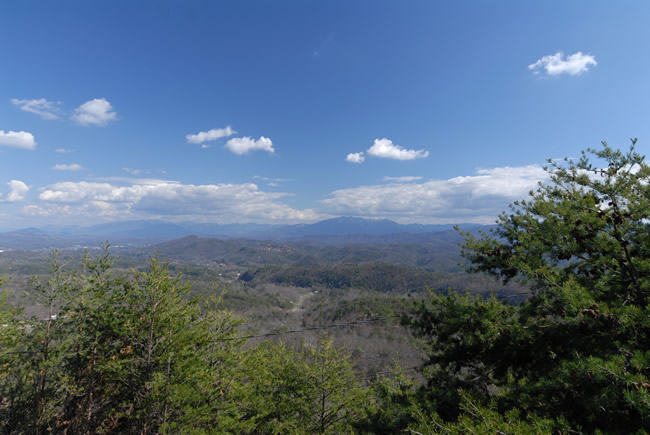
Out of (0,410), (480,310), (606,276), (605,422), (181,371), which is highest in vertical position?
(606,276)

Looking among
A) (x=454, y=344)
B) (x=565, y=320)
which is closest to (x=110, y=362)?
(x=454, y=344)

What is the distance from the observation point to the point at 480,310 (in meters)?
6.33

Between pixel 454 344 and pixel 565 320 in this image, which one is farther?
pixel 454 344

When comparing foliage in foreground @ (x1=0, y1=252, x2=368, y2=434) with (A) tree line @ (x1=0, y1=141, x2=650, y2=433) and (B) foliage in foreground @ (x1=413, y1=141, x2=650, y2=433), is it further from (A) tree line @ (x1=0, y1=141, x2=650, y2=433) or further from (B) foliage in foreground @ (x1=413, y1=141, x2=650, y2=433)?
(B) foliage in foreground @ (x1=413, y1=141, x2=650, y2=433)

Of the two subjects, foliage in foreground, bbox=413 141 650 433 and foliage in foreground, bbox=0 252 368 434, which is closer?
foliage in foreground, bbox=413 141 650 433

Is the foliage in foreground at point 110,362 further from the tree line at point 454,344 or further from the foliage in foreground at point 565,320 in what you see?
the foliage in foreground at point 565,320

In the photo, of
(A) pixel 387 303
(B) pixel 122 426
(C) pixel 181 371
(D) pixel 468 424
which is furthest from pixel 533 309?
(A) pixel 387 303

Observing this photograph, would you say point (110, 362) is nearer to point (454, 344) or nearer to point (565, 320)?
point (454, 344)

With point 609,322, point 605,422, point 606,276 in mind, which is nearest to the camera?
point 605,422

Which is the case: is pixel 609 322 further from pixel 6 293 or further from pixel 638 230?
pixel 6 293

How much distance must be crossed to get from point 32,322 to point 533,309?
1353cm

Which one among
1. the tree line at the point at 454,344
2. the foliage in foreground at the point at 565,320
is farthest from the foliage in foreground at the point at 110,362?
the foliage in foreground at the point at 565,320

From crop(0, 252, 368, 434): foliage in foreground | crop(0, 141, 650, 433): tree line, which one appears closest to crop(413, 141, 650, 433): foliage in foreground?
crop(0, 141, 650, 433): tree line

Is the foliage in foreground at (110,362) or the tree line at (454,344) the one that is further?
the foliage in foreground at (110,362)
